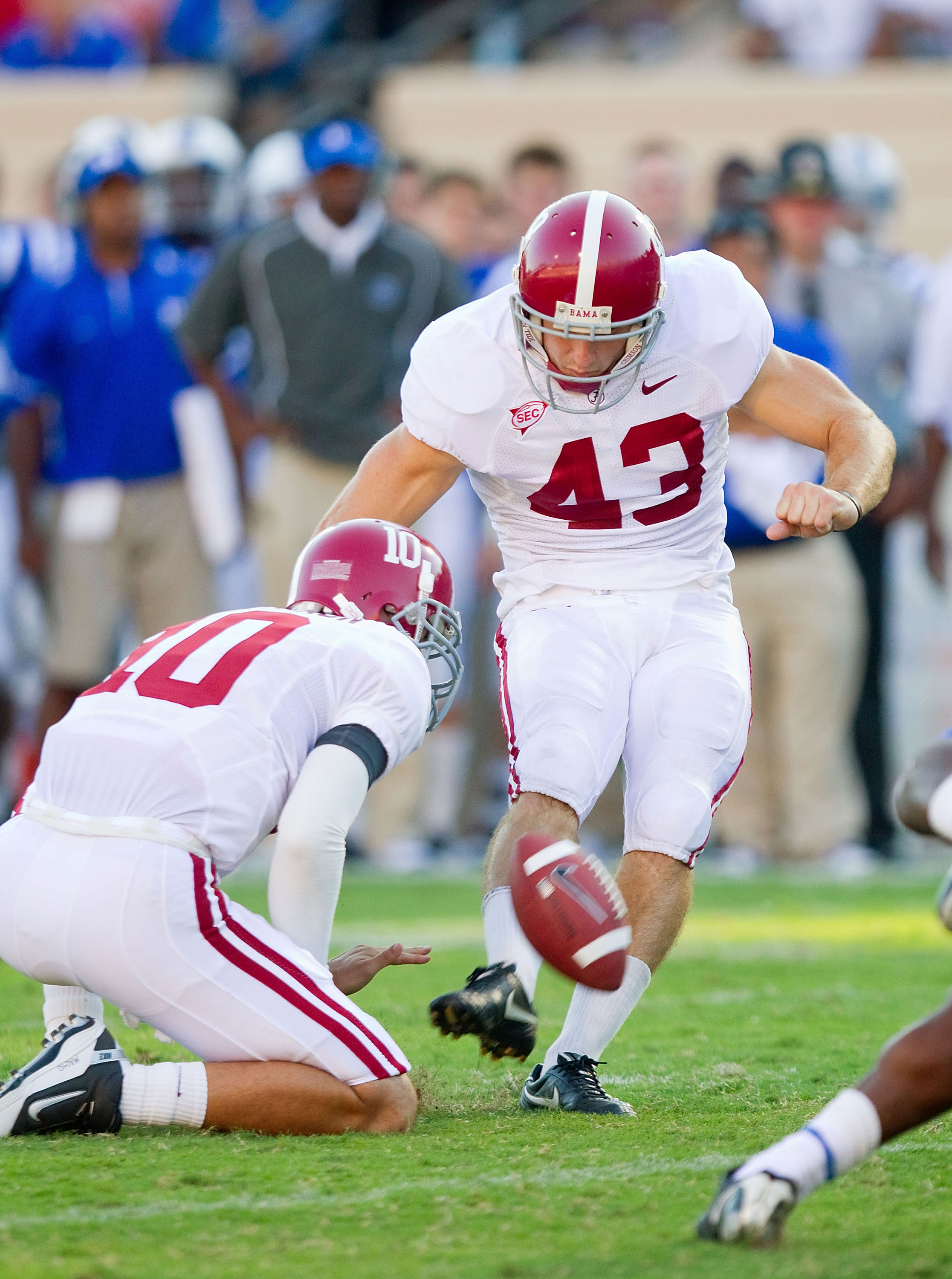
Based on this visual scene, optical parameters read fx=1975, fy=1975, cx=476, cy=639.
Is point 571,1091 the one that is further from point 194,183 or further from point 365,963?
point 194,183

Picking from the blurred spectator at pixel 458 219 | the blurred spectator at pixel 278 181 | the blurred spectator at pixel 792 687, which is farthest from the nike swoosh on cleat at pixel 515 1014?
the blurred spectator at pixel 458 219

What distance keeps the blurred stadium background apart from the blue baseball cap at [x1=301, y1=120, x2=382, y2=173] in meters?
0.05

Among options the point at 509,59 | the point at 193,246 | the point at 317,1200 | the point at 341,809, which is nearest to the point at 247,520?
the point at 193,246

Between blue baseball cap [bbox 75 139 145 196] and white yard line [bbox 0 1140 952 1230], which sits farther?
blue baseball cap [bbox 75 139 145 196]

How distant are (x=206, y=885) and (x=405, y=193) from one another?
6.48 metres

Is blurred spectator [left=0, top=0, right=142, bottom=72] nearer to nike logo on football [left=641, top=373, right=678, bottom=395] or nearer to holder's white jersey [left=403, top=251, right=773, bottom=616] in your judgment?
holder's white jersey [left=403, top=251, right=773, bottom=616]

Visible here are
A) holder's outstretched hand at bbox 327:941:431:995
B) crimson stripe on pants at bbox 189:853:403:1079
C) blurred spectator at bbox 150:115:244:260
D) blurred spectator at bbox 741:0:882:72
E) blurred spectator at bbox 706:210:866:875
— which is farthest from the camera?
blurred spectator at bbox 741:0:882:72

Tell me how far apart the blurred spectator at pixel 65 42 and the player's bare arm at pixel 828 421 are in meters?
9.23

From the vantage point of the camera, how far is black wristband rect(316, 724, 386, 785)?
10.7 feet

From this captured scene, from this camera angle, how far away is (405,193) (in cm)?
915

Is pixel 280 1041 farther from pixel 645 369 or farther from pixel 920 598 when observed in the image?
pixel 920 598

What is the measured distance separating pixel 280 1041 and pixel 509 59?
391 inches

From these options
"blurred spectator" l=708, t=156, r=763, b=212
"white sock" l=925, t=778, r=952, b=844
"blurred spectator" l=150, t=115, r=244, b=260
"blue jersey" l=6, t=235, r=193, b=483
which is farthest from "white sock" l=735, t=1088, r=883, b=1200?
"blurred spectator" l=150, t=115, r=244, b=260

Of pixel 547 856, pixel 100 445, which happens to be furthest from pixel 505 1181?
pixel 100 445
